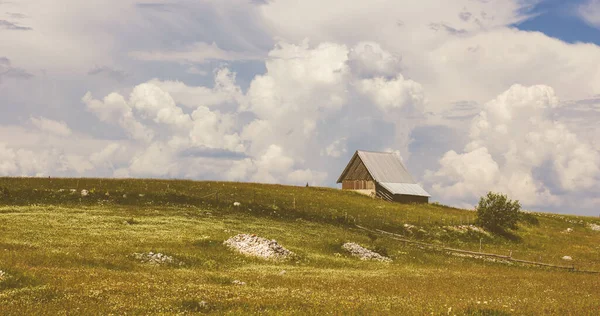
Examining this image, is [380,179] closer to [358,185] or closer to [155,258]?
[358,185]

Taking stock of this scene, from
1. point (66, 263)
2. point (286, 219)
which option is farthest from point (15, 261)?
point (286, 219)

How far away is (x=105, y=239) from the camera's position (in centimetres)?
4159

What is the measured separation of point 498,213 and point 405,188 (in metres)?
29.4

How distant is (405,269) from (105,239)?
25496 mm

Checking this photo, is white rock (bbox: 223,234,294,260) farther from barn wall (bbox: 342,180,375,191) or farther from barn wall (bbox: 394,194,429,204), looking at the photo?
barn wall (bbox: 342,180,375,191)

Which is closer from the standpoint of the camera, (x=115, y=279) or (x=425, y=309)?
(x=425, y=309)

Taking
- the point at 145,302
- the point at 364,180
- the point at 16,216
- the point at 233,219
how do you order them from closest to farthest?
the point at 145,302
the point at 16,216
the point at 233,219
the point at 364,180

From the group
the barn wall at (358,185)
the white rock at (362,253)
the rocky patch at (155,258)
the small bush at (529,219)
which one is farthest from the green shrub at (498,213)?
the rocky patch at (155,258)

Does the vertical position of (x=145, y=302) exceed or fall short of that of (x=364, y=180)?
it falls short

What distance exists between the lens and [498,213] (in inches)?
3290

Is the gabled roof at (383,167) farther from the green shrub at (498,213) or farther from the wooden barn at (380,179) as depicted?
the green shrub at (498,213)

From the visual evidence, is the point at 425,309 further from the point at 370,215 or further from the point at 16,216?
the point at 370,215

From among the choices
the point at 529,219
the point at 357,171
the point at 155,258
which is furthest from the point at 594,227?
the point at 155,258

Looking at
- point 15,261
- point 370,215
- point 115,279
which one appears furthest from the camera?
point 370,215
